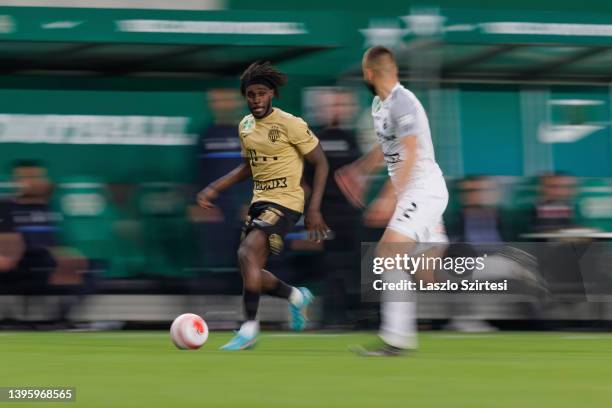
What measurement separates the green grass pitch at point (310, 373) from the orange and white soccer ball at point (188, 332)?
97 millimetres

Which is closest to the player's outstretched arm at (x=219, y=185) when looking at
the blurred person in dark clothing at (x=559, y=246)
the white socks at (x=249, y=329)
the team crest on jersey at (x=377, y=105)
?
the white socks at (x=249, y=329)

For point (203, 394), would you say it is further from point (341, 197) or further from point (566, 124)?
point (566, 124)

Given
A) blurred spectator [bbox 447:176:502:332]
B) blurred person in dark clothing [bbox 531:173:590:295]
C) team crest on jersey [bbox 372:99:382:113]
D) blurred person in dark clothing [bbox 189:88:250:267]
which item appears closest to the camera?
team crest on jersey [bbox 372:99:382:113]

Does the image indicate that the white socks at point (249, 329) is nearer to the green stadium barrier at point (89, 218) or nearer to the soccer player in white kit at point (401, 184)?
the soccer player in white kit at point (401, 184)

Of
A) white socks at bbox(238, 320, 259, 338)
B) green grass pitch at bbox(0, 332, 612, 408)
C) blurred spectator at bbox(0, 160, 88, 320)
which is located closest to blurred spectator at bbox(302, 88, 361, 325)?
green grass pitch at bbox(0, 332, 612, 408)

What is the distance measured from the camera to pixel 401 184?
8617 millimetres

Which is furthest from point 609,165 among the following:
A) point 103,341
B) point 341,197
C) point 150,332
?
point 103,341

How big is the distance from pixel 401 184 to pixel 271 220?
1408 millimetres

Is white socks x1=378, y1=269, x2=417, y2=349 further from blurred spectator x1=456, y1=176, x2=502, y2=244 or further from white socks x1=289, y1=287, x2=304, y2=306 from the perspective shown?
blurred spectator x1=456, y1=176, x2=502, y2=244

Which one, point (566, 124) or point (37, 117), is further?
point (566, 124)

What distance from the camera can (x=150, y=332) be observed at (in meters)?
12.6

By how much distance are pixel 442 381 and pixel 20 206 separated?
6.45 m

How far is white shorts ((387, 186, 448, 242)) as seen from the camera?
860 cm

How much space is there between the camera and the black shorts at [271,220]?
9.72m
